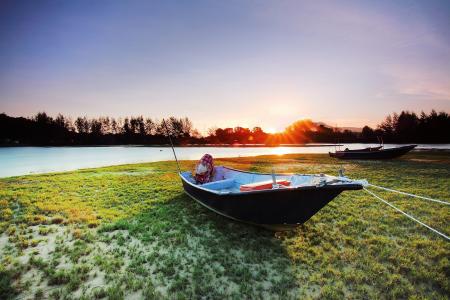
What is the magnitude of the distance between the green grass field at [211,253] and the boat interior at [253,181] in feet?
3.18

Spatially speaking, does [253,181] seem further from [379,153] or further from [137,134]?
[137,134]

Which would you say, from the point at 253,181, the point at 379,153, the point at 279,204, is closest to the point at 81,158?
the point at 253,181

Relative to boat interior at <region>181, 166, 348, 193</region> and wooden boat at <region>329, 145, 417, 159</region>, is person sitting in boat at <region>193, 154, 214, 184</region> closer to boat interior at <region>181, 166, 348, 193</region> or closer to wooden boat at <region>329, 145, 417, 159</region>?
boat interior at <region>181, 166, 348, 193</region>

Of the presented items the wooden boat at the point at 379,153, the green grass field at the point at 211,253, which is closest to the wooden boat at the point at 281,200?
the green grass field at the point at 211,253

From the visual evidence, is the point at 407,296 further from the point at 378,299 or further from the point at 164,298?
the point at 164,298

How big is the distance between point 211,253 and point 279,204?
183cm

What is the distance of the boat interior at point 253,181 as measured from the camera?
5.94 metres

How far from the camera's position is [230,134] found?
387 feet

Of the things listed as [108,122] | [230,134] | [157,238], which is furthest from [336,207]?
[108,122]

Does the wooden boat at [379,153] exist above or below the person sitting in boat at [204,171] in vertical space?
below

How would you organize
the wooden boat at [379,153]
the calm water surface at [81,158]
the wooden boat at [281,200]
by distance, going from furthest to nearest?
the calm water surface at [81,158]
the wooden boat at [379,153]
the wooden boat at [281,200]

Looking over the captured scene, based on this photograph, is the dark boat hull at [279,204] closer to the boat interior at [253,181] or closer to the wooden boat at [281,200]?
the wooden boat at [281,200]

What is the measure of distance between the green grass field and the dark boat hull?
0.57 metres

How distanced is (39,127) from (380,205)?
133 m
